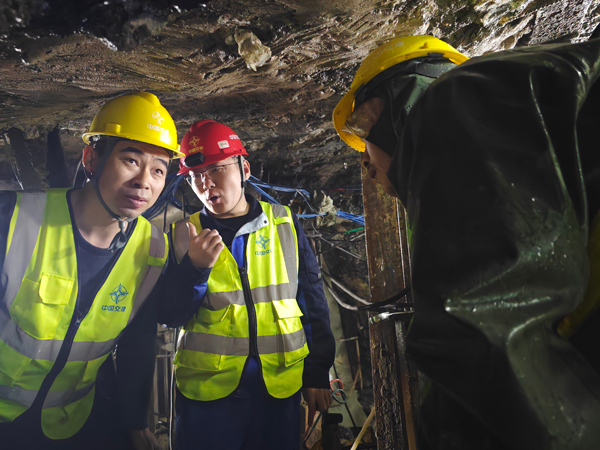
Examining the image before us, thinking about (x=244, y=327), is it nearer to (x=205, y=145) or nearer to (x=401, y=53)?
(x=205, y=145)

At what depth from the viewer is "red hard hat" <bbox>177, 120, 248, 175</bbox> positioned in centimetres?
249

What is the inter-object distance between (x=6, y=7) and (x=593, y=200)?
170 centimetres

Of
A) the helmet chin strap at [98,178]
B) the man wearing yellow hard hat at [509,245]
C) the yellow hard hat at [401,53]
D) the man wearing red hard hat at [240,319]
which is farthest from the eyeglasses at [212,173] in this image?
the man wearing yellow hard hat at [509,245]

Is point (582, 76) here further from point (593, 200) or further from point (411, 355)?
point (411, 355)

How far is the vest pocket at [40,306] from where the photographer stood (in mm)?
1898

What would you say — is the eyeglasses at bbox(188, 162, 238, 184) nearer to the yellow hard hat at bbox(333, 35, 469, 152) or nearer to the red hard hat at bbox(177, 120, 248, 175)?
the red hard hat at bbox(177, 120, 248, 175)

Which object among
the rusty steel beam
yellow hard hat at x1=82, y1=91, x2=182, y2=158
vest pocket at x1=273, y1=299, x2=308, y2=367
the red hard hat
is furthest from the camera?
the red hard hat

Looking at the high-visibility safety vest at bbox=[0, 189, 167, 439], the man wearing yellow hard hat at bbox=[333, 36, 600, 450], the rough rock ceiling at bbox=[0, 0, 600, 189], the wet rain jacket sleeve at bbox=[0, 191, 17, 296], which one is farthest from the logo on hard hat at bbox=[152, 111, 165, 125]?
the man wearing yellow hard hat at bbox=[333, 36, 600, 450]

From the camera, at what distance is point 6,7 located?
1.19m

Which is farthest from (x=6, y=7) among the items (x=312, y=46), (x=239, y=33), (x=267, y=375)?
(x=267, y=375)

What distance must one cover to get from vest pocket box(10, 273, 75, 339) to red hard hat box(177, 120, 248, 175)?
42.6 inches

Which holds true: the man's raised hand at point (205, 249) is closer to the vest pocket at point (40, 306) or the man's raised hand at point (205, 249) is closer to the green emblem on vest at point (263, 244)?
the green emblem on vest at point (263, 244)

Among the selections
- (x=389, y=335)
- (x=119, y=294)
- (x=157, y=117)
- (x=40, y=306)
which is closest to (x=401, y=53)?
(x=389, y=335)

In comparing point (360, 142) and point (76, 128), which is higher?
point (76, 128)
